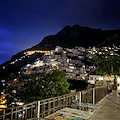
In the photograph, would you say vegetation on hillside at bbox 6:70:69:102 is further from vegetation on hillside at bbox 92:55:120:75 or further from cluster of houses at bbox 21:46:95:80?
cluster of houses at bbox 21:46:95:80

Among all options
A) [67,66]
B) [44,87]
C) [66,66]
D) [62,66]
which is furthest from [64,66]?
[44,87]

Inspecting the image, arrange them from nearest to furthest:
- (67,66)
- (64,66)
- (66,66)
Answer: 1. (66,66)
2. (67,66)
3. (64,66)

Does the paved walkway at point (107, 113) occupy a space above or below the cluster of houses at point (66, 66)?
below

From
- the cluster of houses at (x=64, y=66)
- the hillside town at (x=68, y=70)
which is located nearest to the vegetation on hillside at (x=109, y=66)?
the hillside town at (x=68, y=70)

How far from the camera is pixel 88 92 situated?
24.9 ft

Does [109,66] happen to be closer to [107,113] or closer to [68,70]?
[107,113]


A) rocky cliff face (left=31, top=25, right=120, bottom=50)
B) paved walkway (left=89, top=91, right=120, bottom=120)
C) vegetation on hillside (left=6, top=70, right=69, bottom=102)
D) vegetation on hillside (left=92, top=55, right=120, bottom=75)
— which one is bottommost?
paved walkway (left=89, top=91, right=120, bottom=120)

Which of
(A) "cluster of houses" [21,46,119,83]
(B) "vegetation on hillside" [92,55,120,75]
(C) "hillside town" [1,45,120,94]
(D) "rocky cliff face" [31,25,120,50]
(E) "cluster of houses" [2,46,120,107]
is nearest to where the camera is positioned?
(B) "vegetation on hillside" [92,55,120,75]

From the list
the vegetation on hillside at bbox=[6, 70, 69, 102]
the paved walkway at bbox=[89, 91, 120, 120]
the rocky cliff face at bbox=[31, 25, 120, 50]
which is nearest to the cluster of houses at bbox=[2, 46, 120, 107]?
the vegetation on hillside at bbox=[6, 70, 69, 102]

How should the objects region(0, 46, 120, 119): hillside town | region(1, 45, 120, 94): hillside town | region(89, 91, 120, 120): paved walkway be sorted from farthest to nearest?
region(1, 45, 120, 94): hillside town < region(0, 46, 120, 119): hillside town < region(89, 91, 120, 120): paved walkway

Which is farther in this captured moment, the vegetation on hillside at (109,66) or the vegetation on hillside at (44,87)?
the vegetation on hillside at (109,66)

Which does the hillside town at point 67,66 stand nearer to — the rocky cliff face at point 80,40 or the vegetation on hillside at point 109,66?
the vegetation on hillside at point 109,66

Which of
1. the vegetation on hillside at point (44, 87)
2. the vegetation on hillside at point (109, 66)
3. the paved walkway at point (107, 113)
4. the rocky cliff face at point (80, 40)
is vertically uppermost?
the rocky cliff face at point (80, 40)

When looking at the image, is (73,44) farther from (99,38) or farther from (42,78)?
(42,78)
